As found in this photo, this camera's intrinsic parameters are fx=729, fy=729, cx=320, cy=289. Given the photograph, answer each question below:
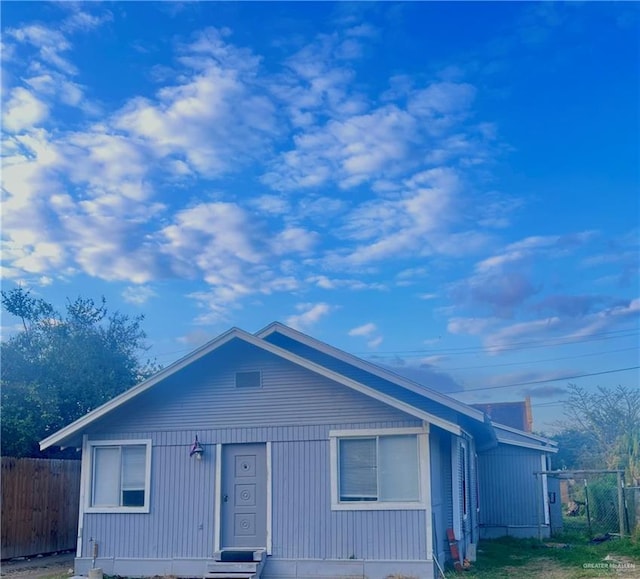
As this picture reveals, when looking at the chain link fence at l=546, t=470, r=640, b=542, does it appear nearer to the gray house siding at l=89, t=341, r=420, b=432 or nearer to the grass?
the grass

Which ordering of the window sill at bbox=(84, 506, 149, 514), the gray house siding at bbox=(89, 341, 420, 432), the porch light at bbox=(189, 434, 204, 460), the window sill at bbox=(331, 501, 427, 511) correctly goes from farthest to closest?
1. the window sill at bbox=(84, 506, 149, 514)
2. the porch light at bbox=(189, 434, 204, 460)
3. the gray house siding at bbox=(89, 341, 420, 432)
4. the window sill at bbox=(331, 501, 427, 511)

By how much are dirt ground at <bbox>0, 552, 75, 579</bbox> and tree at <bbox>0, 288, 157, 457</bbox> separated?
349cm

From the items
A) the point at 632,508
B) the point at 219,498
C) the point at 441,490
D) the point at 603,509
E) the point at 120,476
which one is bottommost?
the point at 603,509

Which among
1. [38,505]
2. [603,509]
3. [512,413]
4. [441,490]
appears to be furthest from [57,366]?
[512,413]

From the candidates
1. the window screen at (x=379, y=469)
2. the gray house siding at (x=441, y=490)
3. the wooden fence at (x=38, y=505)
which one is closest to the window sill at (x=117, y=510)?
the wooden fence at (x=38, y=505)

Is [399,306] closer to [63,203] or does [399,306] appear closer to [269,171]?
[269,171]

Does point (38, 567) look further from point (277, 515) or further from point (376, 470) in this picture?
point (376, 470)

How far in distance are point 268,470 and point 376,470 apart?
2.00 m

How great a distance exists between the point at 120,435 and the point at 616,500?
42.8 ft

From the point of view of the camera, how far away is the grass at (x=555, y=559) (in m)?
13.0

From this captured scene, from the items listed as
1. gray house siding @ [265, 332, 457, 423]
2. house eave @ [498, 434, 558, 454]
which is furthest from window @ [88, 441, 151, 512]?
house eave @ [498, 434, 558, 454]

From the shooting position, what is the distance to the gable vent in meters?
13.5

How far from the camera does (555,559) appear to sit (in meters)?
15.3

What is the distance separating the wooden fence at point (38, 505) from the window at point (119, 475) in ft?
8.01
